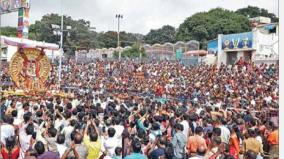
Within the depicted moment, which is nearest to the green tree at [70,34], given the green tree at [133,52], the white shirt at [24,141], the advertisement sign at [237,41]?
the green tree at [133,52]

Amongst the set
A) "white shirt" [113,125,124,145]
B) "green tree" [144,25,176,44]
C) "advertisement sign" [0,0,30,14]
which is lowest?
"white shirt" [113,125,124,145]

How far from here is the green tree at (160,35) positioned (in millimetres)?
71688

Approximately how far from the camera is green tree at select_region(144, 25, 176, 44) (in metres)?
71.7

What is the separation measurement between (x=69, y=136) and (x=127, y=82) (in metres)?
19.6

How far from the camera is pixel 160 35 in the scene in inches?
2847

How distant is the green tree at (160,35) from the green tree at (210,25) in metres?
13.5

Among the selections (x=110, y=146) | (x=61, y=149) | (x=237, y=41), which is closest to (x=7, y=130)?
(x=61, y=149)

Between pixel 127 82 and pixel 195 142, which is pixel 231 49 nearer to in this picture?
pixel 127 82

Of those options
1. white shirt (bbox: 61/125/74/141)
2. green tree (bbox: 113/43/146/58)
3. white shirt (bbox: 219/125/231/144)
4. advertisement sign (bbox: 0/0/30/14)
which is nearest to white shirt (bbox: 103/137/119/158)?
white shirt (bbox: 61/125/74/141)

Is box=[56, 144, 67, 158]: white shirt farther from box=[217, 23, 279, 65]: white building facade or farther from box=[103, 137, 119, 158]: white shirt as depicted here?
box=[217, 23, 279, 65]: white building facade

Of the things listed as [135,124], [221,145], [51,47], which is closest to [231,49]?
[51,47]

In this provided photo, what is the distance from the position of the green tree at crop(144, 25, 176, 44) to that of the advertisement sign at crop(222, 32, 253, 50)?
36.8 m

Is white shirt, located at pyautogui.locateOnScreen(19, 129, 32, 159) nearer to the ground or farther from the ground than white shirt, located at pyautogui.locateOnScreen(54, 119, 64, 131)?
nearer to the ground

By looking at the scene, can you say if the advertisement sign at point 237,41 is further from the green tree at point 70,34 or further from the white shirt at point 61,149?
the green tree at point 70,34
